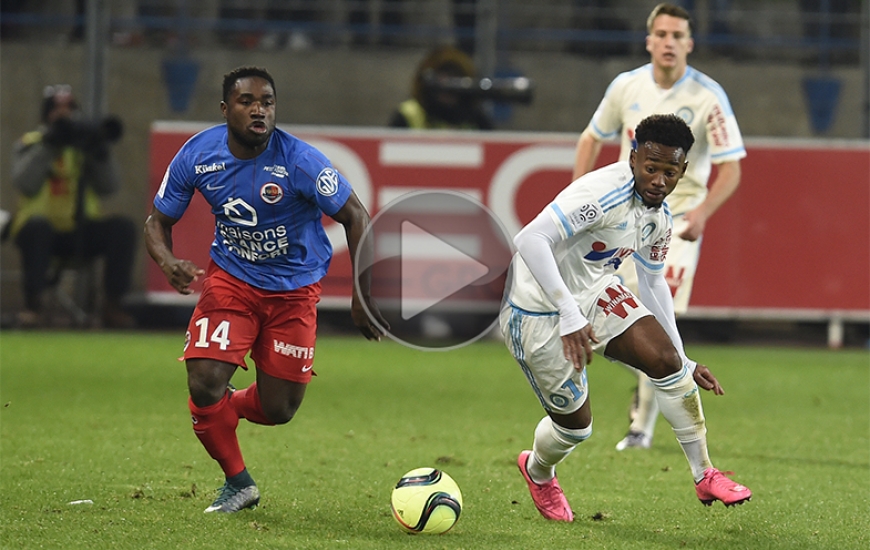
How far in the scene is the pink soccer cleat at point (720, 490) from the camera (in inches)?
217

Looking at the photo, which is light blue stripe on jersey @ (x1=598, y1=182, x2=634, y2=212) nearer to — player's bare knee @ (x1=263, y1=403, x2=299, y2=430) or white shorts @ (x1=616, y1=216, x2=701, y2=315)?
player's bare knee @ (x1=263, y1=403, x2=299, y2=430)

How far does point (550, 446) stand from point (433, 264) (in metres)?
2.37

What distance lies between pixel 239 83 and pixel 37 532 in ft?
6.61

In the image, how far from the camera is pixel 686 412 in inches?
228

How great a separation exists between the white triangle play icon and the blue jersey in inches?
29.4

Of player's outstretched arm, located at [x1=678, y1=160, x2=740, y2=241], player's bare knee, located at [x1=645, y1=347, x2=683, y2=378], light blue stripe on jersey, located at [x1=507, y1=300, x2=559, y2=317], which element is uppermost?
player's outstretched arm, located at [x1=678, y1=160, x2=740, y2=241]

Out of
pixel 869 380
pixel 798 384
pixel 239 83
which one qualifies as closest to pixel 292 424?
pixel 239 83

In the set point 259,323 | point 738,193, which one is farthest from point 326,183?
point 738,193

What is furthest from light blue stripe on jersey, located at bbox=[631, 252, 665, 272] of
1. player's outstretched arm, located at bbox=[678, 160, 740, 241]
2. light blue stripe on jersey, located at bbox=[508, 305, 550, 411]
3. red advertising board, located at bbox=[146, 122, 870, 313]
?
red advertising board, located at bbox=[146, 122, 870, 313]

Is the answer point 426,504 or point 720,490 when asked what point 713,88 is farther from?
point 426,504

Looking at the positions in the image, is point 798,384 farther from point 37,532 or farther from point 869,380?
point 37,532

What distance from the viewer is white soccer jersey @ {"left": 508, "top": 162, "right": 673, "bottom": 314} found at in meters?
5.56

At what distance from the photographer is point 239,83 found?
5.85m
